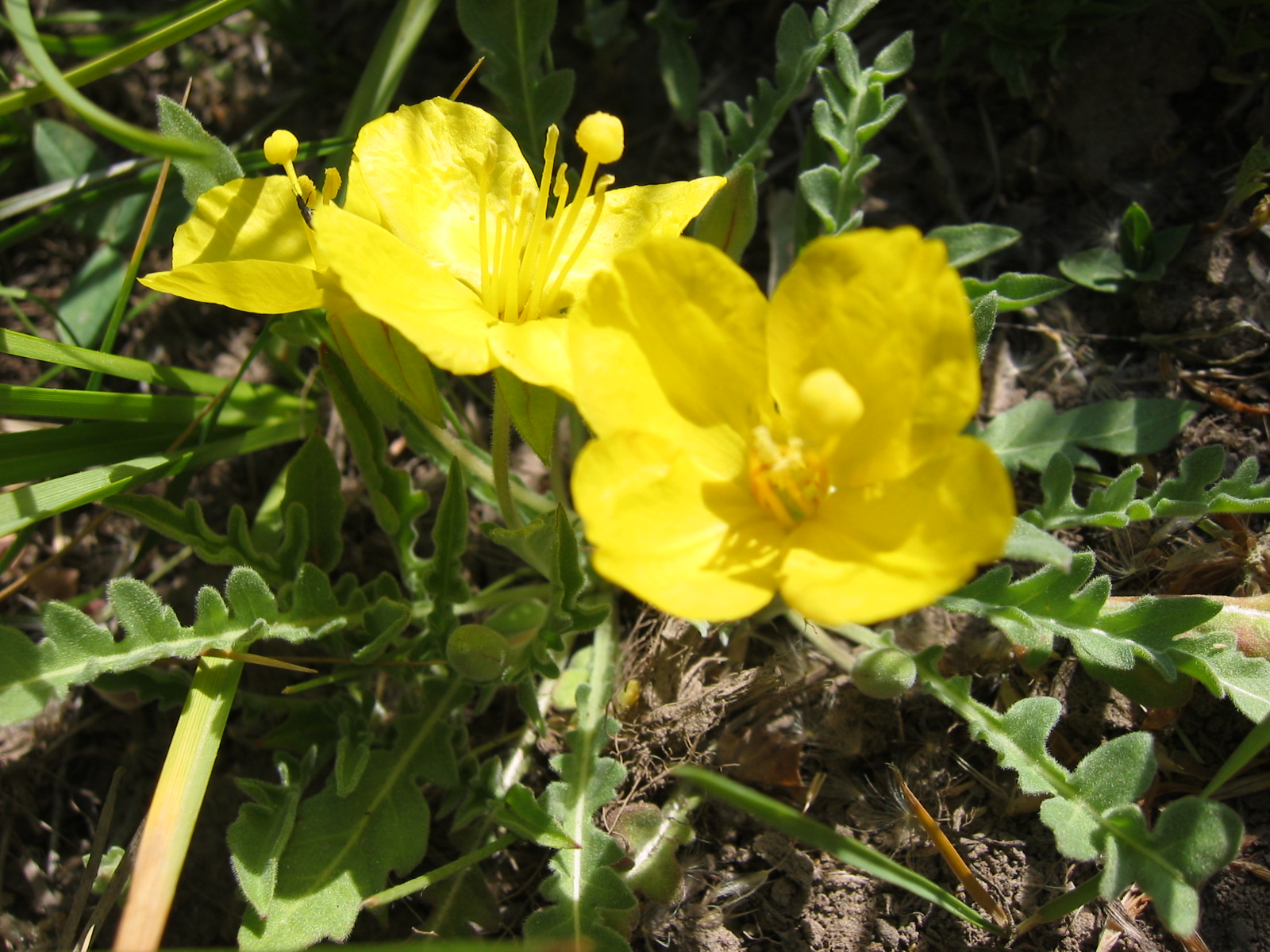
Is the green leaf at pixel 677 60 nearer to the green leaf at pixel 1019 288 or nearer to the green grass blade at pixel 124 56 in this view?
the green leaf at pixel 1019 288

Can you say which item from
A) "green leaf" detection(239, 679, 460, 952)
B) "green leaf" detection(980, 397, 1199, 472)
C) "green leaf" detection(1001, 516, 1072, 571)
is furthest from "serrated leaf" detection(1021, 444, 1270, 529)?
"green leaf" detection(239, 679, 460, 952)

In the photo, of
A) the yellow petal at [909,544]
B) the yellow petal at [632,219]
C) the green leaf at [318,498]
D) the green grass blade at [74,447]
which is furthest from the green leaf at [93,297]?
the yellow petal at [909,544]

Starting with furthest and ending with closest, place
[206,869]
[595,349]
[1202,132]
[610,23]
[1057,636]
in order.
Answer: [610,23] → [1202,132] → [206,869] → [1057,636] → [595,349]

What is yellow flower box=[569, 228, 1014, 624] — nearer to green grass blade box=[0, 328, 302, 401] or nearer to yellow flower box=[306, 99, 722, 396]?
yellow flower box=[306, 99, 722, 396]

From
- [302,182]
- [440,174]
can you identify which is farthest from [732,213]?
[302,182]

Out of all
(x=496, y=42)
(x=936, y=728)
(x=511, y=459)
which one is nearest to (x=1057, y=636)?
(x=936, y=728)

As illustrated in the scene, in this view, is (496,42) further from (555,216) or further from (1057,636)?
(1057,636)
